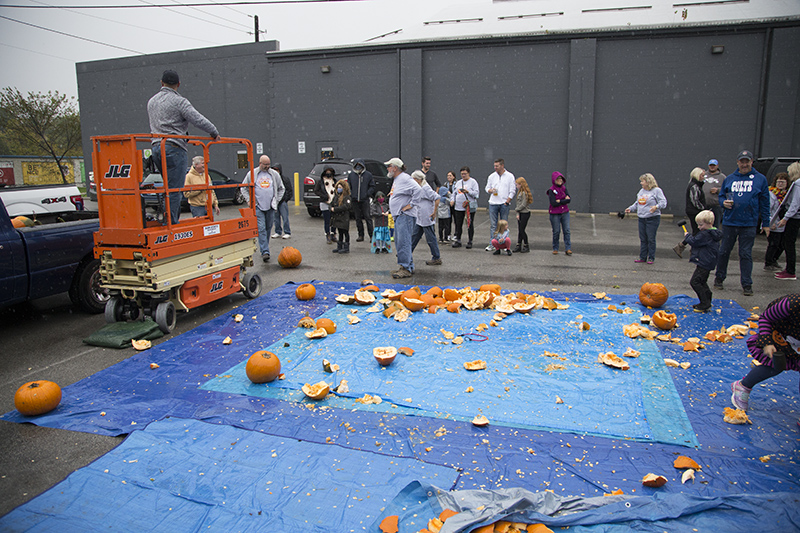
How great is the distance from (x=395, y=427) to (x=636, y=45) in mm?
22380

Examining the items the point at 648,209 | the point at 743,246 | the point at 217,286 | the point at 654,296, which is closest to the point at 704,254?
the point at 654,296

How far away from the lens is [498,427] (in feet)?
15.1

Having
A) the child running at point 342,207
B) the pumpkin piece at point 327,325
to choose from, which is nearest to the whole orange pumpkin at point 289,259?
the child running at point 342,207

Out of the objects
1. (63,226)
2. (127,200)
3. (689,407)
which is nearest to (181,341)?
(127,200)

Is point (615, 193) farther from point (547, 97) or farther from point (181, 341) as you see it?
point (181, 341)

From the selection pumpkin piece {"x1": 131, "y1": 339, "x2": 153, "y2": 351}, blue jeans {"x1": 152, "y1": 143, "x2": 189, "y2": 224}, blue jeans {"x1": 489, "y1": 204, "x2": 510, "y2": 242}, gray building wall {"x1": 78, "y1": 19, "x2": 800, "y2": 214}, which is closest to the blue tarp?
pumpkin piece {"x1": 131, "y1": 339, "x2": 153, "y2": 351}

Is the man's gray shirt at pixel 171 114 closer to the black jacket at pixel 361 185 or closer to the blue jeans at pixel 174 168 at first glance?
the blue jeans at pixel 174 168

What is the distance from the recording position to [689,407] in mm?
4910

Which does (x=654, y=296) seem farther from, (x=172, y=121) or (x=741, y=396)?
(x=172, y=121)

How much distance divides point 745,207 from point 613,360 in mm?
4864

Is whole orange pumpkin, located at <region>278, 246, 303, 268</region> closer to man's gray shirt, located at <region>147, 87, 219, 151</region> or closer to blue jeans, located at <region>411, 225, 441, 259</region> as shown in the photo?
blue jeans, located at <region>411, 225, 441, 259</region>

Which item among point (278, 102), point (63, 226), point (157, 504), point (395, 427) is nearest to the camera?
point (157, 504)

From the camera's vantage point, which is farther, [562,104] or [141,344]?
[562,104]

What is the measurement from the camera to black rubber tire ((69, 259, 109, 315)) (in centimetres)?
785
